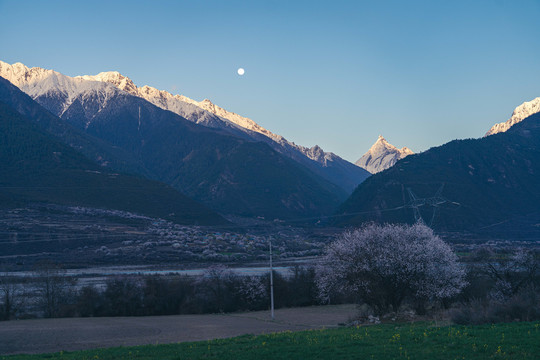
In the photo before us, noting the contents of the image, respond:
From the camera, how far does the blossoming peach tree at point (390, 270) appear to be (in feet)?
168

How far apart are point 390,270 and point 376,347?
2440 cm

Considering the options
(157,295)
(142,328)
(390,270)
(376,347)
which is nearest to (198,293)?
(157,295)

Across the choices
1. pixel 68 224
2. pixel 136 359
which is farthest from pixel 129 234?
pixel 136 359

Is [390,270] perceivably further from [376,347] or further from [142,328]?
[142,328]

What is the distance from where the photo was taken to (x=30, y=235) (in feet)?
454

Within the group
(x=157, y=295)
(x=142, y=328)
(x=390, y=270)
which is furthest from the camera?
(x=157, y=295)

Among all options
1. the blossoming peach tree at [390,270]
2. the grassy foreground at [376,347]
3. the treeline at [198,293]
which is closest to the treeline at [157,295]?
the treeline at [198,293]

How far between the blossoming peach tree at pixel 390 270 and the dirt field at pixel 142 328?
474 centimetres

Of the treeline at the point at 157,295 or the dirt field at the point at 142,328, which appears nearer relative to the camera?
the dirt field at the point at 142,328

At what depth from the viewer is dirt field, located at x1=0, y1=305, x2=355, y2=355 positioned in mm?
42906

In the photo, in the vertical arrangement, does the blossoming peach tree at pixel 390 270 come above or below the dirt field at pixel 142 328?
above

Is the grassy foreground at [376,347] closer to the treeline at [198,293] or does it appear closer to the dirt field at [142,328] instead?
the dirt field at [142,328]

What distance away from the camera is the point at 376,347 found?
1065 inches

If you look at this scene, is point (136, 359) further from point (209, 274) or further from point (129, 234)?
point (129, 234)
